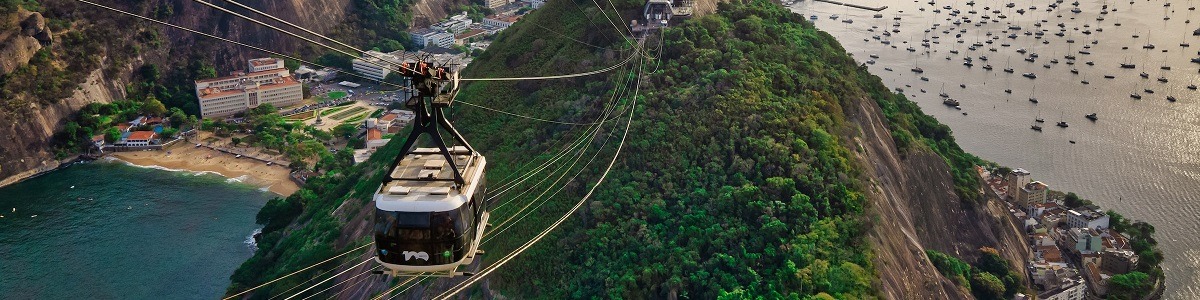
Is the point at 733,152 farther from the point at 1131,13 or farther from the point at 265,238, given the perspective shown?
the point at 1131,13

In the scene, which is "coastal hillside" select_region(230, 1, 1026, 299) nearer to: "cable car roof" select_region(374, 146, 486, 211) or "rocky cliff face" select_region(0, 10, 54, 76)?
"cable car roof" select_region(374, 146, 486, 211)

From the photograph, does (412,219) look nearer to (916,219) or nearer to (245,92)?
(916,219)

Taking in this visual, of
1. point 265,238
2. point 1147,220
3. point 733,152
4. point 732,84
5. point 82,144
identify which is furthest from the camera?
point 82,144

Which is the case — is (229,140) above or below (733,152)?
below

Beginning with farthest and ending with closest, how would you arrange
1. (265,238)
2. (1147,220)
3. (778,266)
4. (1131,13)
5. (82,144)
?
(1131,13) → (82,144) → (1147,220) → (265,238) → (778,266)

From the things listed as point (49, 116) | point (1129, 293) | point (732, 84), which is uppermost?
point (732, 84)

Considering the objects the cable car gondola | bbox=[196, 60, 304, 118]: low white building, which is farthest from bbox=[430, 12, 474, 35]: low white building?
the cable car gondola

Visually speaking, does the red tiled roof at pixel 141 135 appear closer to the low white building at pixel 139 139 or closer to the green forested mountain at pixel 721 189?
the low white building at pixel 139 139

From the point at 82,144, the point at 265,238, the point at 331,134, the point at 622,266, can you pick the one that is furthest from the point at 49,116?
the point at 622,266
